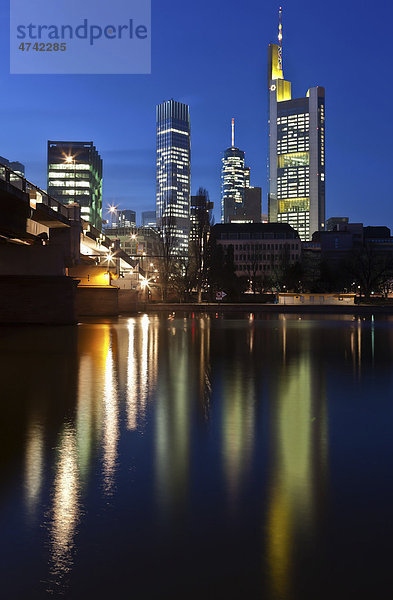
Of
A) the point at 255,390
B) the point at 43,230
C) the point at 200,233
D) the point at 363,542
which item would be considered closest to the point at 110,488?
the point at 363,542

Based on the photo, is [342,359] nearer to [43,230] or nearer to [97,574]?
[97,574]

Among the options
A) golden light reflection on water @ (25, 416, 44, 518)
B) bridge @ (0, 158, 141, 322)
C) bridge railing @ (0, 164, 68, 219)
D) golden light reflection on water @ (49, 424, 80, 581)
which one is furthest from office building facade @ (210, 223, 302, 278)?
golden light reflection on water @ (49, 424, 80, 581)

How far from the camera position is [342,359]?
1902 cm

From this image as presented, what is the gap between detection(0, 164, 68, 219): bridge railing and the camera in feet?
85.0

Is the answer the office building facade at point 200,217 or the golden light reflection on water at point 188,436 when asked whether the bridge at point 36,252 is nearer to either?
the golden light reflection on water at point 188,436

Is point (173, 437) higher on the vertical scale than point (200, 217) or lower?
lower

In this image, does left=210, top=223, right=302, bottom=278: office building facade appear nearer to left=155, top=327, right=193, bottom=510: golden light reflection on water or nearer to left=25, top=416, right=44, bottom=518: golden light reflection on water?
left=155, top=327, right=193, bottom=510: golden light reflection on water

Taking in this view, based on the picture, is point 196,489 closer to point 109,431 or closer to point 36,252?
point 109,431

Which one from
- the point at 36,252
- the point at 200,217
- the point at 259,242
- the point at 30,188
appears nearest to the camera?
the point at 30,188

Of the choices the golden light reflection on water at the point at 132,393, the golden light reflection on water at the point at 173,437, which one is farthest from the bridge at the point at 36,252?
the golden light reflection on water at the point at 173,437

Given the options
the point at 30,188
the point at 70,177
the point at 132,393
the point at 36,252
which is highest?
the point at 70,177

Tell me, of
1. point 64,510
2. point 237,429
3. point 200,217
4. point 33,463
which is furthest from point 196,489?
point 200,217

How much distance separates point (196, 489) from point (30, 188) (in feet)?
85.8

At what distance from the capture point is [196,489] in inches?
229
